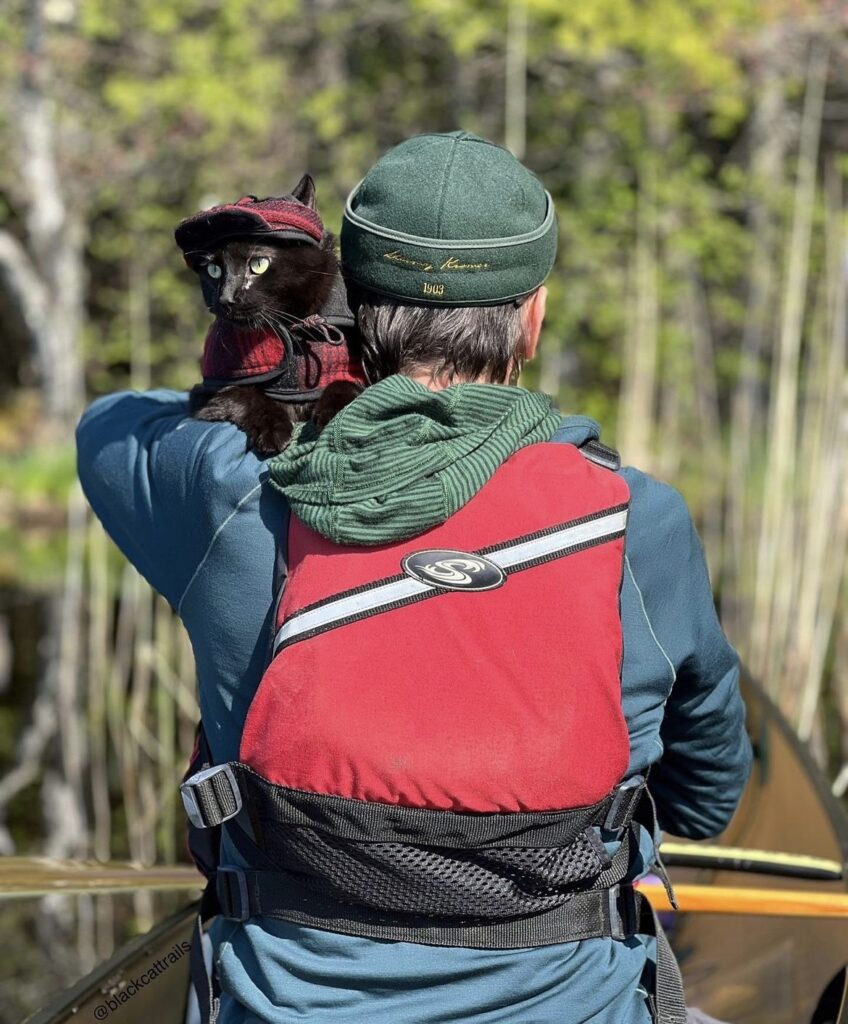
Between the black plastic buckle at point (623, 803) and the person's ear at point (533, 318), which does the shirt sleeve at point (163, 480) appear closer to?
the person's ear at point (533, 318)

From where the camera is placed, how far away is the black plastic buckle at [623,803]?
1153mm

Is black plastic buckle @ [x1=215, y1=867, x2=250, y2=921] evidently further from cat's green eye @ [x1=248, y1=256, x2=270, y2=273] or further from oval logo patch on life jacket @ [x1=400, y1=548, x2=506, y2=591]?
cat's green eye @ [x1=248, y1=256, x2=270, y2=273]

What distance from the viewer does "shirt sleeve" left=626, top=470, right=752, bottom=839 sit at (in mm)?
1147

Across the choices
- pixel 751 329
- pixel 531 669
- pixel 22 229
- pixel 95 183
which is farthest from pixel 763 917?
pixel 22 229

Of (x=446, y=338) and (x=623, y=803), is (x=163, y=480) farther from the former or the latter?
(x=623, y=803)

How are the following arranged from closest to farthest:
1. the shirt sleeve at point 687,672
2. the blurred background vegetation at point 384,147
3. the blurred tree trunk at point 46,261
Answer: the shirt sleeve at point 687,672
the blurred background vegetation at point 384,147
the blurred tree trunk at point 46,261

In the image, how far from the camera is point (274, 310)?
1333 millimetres

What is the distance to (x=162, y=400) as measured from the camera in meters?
1.47

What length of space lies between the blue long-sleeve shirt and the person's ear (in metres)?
0.11

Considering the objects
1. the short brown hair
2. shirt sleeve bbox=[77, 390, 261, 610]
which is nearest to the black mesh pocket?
shirt sleeve bbox=[77, 390, 261, 610]

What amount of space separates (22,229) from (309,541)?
500 inches

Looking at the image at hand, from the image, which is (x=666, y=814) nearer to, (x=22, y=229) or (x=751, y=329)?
(x=751, y=329)

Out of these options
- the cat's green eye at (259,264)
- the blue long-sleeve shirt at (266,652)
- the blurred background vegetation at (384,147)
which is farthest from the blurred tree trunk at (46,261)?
the blue long-sleeve shirt at (266,652)

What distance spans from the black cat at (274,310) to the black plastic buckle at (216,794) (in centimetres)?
36
